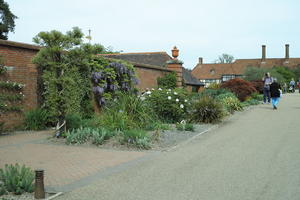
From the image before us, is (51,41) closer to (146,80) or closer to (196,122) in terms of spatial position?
(196,122)

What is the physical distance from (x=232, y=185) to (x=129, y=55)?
2664 centimetres

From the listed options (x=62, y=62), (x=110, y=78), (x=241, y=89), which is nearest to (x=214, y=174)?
(x=62, y=62)

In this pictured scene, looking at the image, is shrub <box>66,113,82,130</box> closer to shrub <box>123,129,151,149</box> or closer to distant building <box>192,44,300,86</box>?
shrub <box>123,129,151,149</box>

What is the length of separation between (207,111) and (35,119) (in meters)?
6.41

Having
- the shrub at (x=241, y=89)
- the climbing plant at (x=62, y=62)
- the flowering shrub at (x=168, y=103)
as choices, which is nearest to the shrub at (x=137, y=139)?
the climbing plant at (x=62, y=62)

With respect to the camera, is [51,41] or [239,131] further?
[239,131]

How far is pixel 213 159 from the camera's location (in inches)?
300

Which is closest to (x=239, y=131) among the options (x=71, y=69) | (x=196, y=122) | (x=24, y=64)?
(x=196, y=122)

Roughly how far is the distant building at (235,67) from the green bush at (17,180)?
70.0 meters

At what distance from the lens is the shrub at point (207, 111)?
13.8 meters

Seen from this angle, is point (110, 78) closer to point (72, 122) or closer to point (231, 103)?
point (72, 122)

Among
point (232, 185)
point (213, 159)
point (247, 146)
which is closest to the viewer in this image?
point (232, 185)

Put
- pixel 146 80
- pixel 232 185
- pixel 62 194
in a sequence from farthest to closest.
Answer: pixel 146 80
pixel 232 185
pixel 62 194

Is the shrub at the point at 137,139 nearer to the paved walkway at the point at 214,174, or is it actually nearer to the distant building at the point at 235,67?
the paved walkway at the point at 214,174
